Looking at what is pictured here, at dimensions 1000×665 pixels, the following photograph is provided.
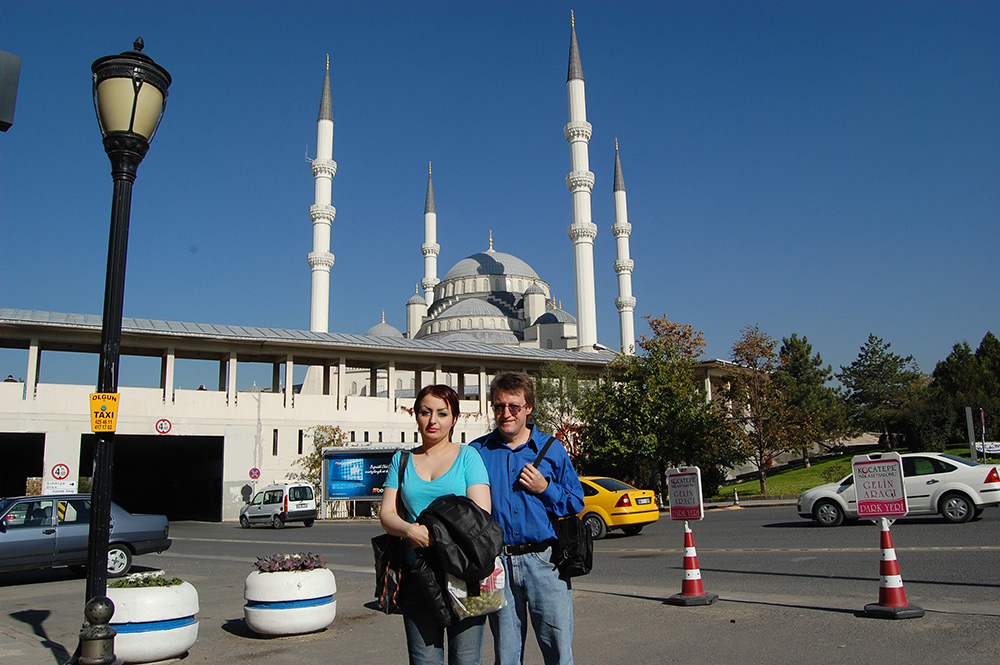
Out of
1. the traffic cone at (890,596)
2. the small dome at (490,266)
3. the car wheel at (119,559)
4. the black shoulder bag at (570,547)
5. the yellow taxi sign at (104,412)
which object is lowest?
the car wheel at (119,559)

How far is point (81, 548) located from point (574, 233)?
50.7 meters

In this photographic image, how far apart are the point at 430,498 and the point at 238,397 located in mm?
39074

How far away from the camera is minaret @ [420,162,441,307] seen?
9194 centimetres

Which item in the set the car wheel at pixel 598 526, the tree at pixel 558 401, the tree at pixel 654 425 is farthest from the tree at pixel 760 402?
the car wheel at pixel 598 526

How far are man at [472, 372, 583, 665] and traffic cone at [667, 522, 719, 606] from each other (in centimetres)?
417

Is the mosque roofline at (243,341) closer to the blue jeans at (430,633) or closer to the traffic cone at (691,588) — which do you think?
the traffic cone at (691,588)

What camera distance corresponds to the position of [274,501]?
103 ft

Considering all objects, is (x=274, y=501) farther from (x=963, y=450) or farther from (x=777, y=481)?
(x=963, y=450)

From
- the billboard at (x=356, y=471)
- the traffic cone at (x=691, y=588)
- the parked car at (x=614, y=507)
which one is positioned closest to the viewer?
the traffic cone at (x=691, y=588)

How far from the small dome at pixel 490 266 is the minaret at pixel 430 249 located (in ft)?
6.27

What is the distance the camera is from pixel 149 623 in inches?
267

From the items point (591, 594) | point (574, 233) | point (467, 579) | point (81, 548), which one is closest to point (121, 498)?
point (574, 233)

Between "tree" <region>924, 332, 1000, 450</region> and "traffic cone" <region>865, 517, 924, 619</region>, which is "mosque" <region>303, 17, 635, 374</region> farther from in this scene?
"traffic cone" <region>865, 517, 924, 619</region>

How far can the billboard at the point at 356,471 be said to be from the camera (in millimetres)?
34312
